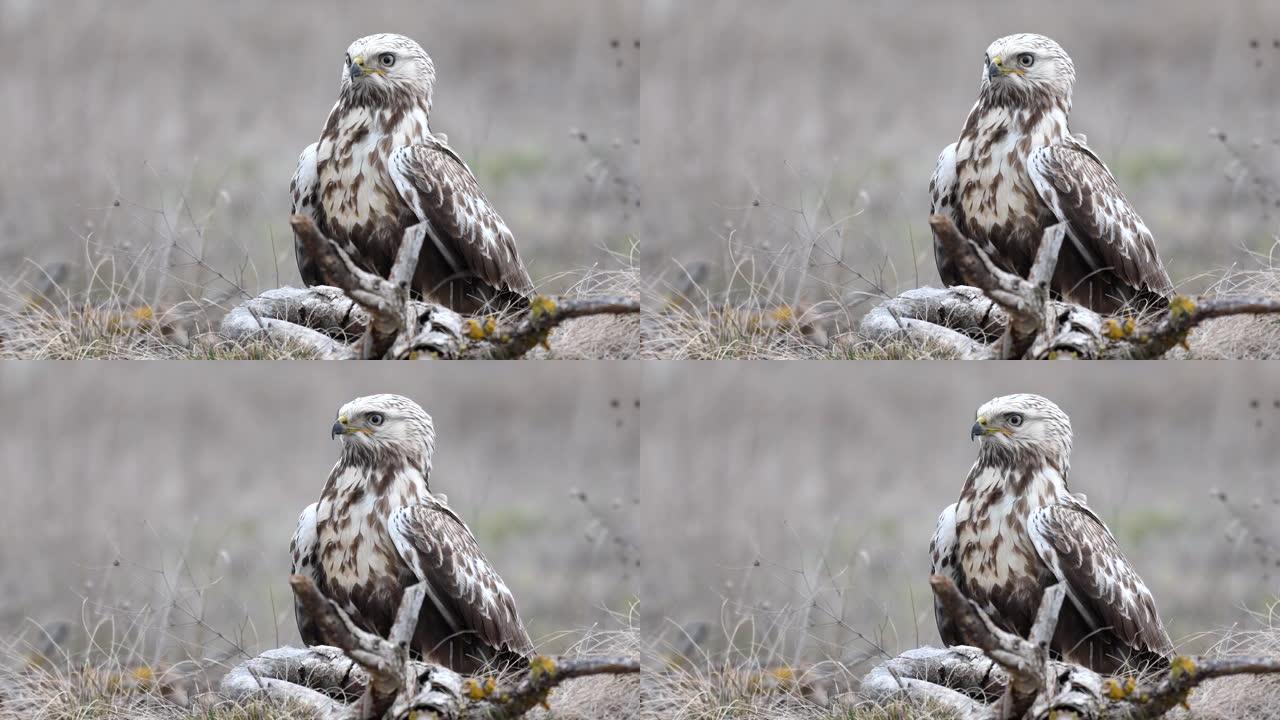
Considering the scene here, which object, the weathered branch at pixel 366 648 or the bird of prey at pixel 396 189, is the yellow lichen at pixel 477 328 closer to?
the bird of prey at pixel 396 189

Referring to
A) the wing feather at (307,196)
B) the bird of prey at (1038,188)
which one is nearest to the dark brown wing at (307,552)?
the wing feather at (307,196)

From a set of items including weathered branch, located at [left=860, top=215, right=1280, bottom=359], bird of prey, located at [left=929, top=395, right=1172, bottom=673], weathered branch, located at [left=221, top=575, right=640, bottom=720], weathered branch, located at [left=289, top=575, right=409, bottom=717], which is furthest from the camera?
bird of prey, located at [left=929, top=395, right=1172, bottom=673]

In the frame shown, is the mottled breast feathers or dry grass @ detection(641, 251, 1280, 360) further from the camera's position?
dry grass @ detection(641, 251, 1280, 360)

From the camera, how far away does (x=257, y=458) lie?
8.62m

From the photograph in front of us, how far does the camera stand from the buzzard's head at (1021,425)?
7.16 m

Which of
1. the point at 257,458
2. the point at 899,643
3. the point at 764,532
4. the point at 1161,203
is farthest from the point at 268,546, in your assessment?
the point at 1161,203

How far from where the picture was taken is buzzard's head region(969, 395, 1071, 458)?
7160 millimetres

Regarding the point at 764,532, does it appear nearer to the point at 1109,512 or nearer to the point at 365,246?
the point at 1109,512

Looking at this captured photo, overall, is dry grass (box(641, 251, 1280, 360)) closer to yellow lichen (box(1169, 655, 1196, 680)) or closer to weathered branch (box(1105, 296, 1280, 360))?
weathered branch (box(1105, 296, 1280, 360))

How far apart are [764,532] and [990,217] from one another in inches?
72.8

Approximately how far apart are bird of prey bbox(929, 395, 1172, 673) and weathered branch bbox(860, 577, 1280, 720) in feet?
0.40

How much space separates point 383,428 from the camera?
7.25m

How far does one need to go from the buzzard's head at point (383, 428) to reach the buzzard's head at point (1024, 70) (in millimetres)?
2951

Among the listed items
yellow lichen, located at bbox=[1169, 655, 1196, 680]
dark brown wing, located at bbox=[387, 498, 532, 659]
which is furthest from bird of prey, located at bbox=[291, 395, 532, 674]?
yellow lichen, located at bbox=[1169, 655, 1196, 680]
